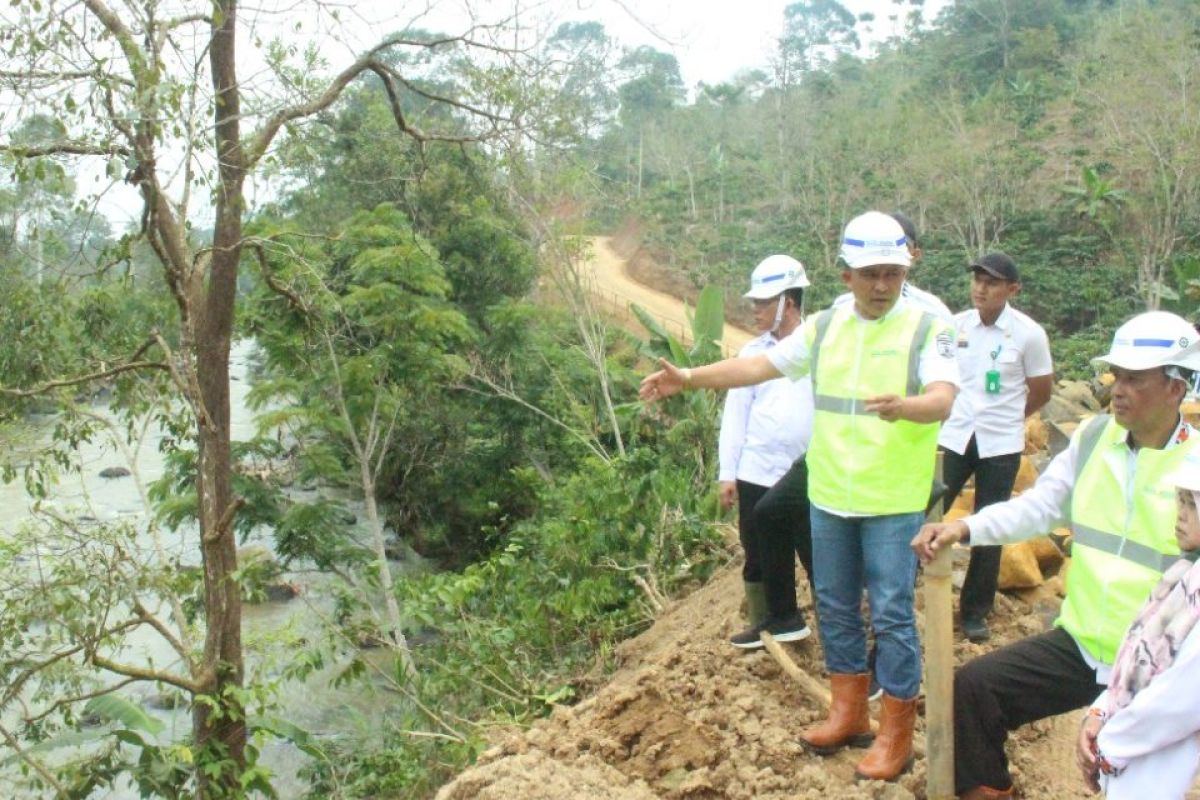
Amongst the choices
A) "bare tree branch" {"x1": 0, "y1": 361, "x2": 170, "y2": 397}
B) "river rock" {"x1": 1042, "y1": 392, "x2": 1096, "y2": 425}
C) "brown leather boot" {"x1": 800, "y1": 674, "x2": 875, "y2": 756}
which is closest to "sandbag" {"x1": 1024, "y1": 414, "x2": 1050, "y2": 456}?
"river rock" {"x1": 1042, "y1": 392, "x2": 1096, "y2": 425}

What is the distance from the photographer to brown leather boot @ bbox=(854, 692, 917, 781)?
140 inches

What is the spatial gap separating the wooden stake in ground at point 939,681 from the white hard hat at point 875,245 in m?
0.91

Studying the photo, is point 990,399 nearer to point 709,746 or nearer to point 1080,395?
point 709,746

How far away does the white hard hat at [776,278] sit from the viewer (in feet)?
14.6

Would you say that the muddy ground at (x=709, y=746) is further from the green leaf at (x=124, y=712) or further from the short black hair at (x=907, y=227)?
the green leaf at (x=124, y=712)

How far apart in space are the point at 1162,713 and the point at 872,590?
1.29 m

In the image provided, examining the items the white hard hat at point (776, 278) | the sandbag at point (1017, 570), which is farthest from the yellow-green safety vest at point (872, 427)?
the sandbag at point (1017, 570)

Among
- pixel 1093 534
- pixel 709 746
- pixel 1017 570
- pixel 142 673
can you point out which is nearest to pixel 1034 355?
pixel 1017 570

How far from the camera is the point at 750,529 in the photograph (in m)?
4.72

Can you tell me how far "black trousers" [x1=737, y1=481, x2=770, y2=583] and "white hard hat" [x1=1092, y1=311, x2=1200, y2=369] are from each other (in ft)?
6.39

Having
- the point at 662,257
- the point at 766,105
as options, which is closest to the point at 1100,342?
the point at 662,257

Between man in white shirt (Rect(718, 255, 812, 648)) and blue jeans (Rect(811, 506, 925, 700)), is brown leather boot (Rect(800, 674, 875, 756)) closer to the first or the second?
blue jeans (Rect(811, 506, 925, 700))

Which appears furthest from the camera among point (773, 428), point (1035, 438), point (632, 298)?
point (632, 298)

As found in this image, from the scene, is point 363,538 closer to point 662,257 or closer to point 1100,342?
point 1100,342
